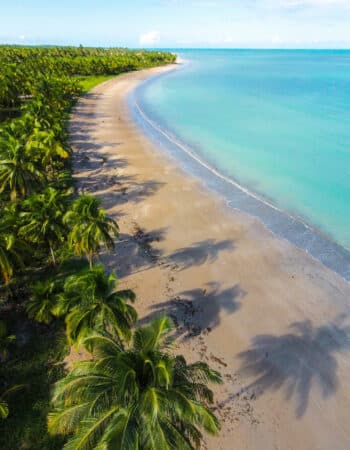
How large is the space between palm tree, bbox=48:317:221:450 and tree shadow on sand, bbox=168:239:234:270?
14986mm

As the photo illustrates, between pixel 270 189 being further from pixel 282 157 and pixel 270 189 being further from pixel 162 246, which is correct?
pixel 162 246

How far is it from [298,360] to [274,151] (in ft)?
136

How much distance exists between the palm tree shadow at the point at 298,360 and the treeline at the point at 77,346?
3.88m

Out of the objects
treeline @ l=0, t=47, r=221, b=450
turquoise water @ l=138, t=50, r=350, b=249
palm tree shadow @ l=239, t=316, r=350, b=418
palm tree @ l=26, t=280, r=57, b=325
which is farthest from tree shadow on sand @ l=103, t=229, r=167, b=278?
turquoise water @ l=138, t=50, r=350, b=249

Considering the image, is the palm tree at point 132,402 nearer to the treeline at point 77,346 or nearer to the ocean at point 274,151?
the treeline at point 77,346

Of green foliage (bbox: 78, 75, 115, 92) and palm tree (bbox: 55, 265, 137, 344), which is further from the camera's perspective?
green foliage (bbox: 78, 75, 115, 92)

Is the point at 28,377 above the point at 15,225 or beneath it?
beneath

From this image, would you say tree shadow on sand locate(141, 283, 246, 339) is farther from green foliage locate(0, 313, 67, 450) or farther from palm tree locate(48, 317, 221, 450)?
palm tree locate(48, 317, 221, 450)

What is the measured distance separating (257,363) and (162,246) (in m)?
13.2

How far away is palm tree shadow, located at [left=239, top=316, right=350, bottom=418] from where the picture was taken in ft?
59.8

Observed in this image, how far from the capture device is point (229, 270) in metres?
27.0

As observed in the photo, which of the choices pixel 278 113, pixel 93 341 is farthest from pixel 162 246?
pixel 278 113

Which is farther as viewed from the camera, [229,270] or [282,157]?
[282,157]

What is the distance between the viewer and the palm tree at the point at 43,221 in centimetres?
2262
